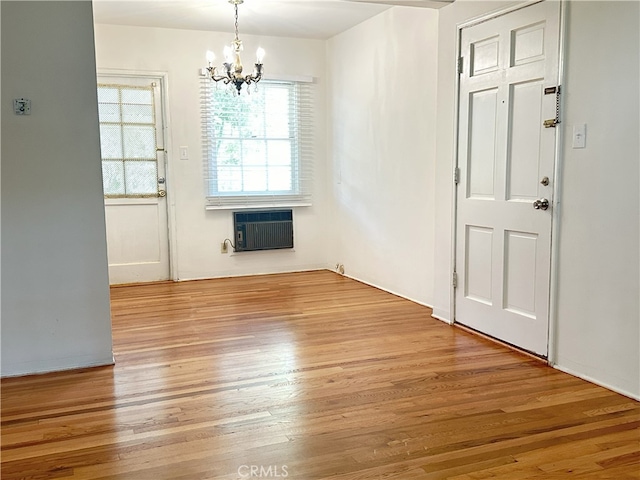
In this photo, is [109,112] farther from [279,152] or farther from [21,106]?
[21,106]

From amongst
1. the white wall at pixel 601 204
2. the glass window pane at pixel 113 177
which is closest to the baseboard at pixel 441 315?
the white wall at pixel 601 204

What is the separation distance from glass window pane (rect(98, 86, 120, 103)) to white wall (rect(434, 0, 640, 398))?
409 cm

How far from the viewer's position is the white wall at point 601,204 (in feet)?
8.89

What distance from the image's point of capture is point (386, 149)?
16.7 feet

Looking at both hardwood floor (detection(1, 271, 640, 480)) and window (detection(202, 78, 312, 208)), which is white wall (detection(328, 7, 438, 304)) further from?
hardwood floor (detection(1, 271, 640, 480))

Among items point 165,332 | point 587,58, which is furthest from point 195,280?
point 587,58

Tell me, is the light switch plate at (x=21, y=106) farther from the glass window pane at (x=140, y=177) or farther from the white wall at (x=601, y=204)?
the white wall at (x=601, y=204)

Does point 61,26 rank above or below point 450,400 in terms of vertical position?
above

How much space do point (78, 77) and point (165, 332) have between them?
69.6 inches

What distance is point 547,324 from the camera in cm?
322

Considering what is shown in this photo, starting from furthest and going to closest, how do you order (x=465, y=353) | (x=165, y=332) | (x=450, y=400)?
(x=165, y=332)
(x=465, y=353)
(x=450, y=400)

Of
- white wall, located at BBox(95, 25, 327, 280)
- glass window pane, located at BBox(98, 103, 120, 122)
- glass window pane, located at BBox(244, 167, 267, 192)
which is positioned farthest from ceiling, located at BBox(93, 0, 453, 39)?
glass window pane, located at BBox(244, 167, 267, 192)

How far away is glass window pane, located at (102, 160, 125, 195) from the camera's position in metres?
5.49

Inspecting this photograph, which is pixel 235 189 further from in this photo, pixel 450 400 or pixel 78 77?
pixel 450 400
